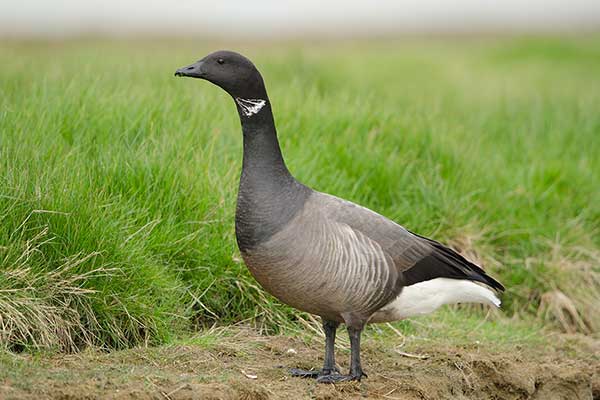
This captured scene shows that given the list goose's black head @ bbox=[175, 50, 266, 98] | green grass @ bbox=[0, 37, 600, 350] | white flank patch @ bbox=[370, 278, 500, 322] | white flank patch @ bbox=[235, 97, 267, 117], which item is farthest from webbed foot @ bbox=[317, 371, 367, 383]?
goose's black head @ bbox=[175, 50, 266, 98]

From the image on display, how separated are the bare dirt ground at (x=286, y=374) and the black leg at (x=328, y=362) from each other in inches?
2.6

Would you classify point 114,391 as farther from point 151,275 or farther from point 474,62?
point 474,62

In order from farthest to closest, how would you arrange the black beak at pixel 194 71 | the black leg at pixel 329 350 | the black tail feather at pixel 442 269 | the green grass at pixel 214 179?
the green grass at pixel 214 179
the black leg at pixel 329 350
the black tail feather at pixel 442 269
the black beak at pixel 194 71

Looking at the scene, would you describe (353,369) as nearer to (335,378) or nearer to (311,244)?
(335,378)

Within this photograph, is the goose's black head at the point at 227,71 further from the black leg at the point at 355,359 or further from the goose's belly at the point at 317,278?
the black leg at the point at 355,359

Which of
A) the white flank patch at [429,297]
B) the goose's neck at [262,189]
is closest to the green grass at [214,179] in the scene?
the goose's neck at [262,189]

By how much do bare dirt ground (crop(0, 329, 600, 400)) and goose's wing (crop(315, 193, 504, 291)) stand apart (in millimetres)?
660

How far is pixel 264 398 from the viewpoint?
14.3ft

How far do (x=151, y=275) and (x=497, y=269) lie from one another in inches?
134

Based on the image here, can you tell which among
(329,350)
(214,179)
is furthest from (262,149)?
(214,179)

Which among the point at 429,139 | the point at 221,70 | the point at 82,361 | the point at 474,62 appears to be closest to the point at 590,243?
the point at 429,139

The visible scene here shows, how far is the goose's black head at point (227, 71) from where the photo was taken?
4738 millimetres

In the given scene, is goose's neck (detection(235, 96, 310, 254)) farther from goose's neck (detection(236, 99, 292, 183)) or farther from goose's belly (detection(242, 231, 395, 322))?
goose's belly (detection(242, 231, 395, 322))

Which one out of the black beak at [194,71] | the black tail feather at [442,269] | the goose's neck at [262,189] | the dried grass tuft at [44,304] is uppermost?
the black beak at [194,71]
